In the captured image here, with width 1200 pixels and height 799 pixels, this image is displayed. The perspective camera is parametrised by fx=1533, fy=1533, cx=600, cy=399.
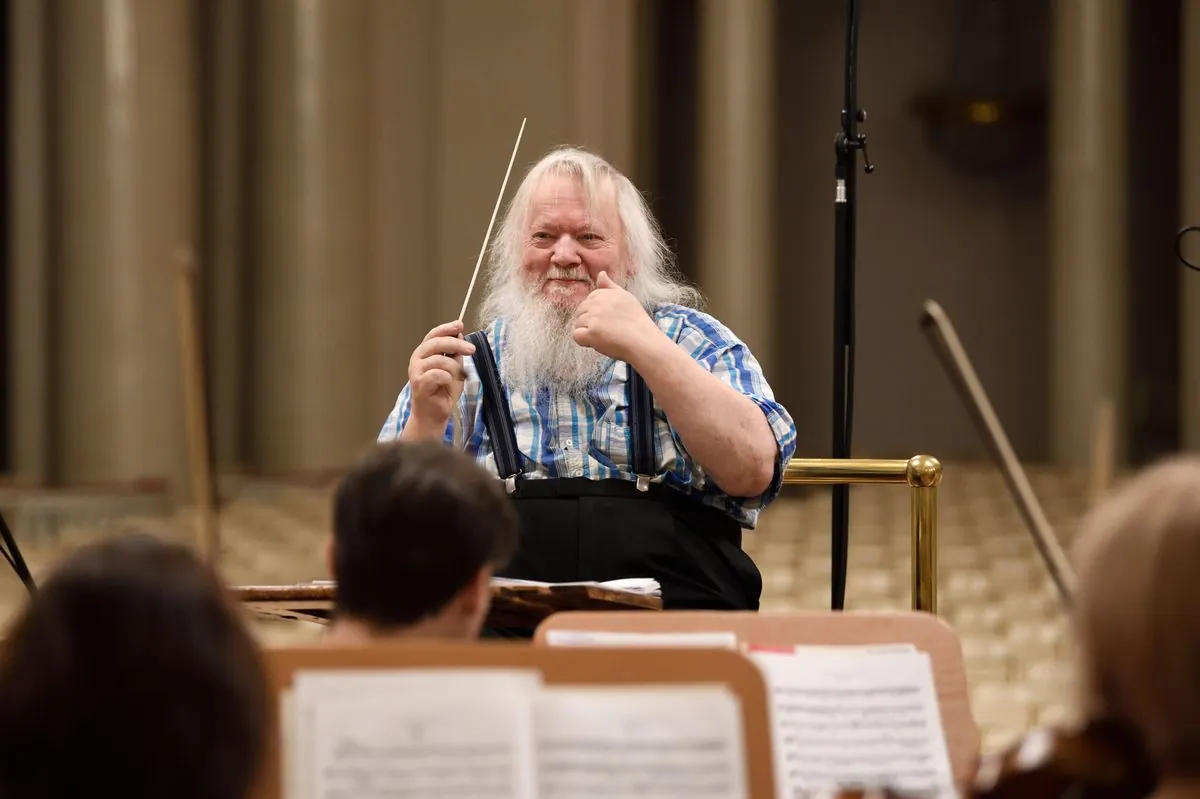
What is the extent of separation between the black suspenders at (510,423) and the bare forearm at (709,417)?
16 cm

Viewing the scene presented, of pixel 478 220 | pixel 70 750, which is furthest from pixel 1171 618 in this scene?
pixel 478 220

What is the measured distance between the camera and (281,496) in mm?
10969

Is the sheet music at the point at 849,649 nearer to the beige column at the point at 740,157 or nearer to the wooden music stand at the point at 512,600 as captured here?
the wooden music stand at the point at 512,600

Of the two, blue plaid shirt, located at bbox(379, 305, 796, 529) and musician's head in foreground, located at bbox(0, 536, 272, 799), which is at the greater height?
musician's head in foreground, located at bbox(0, 536, 272, 799)

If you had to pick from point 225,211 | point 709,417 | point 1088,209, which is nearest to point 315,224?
point 225,211

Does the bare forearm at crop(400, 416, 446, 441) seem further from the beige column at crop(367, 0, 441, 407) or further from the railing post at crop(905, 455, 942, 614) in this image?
the beige column at crop(367, 0, 441, 407)

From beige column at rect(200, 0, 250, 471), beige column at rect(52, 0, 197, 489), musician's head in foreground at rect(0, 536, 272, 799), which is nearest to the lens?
musician's head in foreground at rect(0, 536, 272, 799)

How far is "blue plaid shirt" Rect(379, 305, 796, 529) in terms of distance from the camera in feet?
10.7

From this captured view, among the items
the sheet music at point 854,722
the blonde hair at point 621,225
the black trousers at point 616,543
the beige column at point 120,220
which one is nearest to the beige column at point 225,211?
the beige column at point 120,220

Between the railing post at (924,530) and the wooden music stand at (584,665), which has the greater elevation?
the wooden music stand at (584,665)

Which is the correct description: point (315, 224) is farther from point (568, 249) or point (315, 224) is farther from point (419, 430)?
point (419, 430)

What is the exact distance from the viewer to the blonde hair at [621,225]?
3.57 meters

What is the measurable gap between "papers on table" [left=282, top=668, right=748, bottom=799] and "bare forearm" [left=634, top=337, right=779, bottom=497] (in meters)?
1.37

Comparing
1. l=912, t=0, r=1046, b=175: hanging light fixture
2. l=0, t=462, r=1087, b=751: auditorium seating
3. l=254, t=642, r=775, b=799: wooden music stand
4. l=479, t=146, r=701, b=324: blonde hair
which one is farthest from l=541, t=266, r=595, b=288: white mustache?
l=912, t=0, r=1046, b=175: hanging light fixture
